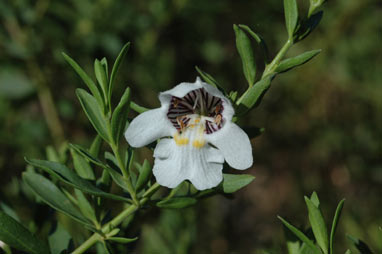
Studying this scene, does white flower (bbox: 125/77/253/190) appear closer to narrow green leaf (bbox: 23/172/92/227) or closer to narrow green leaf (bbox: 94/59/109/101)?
narrow green leaf (bbox: 94/59/109/101)

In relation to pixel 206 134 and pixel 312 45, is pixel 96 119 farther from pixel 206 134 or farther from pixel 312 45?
pixel 312 45

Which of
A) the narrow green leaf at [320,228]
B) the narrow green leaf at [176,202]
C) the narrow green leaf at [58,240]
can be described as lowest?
the narrow green leaf at [58,240]

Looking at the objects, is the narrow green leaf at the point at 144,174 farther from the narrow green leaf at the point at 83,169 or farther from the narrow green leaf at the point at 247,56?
the narrow green leaf at the point at 247,56

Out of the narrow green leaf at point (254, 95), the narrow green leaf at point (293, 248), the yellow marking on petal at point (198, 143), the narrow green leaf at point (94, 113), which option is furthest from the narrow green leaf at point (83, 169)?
the narrow green leaf at point (293, 248)

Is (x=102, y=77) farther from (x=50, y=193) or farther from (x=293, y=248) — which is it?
(x=293, y=248)

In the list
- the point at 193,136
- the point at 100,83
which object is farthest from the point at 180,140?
the point at 100,83

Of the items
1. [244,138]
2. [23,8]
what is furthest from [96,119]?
[23,8]
